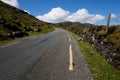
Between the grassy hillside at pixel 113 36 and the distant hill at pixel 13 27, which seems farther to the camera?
the distant hill at pixel 13 27

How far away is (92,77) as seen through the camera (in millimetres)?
7441

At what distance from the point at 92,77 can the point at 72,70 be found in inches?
46.1

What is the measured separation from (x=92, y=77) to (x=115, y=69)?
209cm

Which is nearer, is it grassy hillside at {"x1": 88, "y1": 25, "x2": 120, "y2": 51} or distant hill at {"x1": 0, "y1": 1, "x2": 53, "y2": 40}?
grassy hillside at {"x1": 88, "y1": 25, "x2": 120, "y2": 51}

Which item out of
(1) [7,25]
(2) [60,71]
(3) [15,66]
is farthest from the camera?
(1) [7,25]

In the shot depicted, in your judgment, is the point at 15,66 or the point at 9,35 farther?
the point at 9,35

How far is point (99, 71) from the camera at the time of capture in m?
8.45

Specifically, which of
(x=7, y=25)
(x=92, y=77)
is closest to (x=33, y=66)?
(x=92, y=77)

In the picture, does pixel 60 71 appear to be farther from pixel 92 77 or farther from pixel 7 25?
pixel 7 25

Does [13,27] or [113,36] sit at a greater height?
[13,27]

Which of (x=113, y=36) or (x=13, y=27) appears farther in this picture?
(x=13, y=27)

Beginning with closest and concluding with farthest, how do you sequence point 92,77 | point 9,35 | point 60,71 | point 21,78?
1. point 21,78
2. point 92,77
3. point 60,71
4. point 9,35

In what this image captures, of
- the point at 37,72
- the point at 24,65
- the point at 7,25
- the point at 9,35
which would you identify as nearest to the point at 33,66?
the point at 24,65

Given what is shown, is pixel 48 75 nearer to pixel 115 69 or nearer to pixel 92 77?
pixel 92 77
